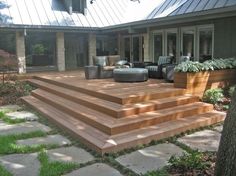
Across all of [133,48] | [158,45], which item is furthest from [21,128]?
[133,48]

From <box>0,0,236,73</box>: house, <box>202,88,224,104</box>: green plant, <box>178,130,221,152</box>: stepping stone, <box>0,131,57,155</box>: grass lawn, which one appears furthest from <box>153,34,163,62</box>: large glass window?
<box>0,131,57,155</box>: grass lawn

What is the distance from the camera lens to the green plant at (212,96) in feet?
25.7

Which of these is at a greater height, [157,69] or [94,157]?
[157,69]

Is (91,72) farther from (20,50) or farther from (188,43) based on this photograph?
(20,50)

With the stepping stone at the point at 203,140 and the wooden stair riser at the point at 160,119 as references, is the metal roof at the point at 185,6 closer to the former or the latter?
the wooden stair riser at the point at 160,119

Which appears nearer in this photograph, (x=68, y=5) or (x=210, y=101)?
(x=210, y=101)

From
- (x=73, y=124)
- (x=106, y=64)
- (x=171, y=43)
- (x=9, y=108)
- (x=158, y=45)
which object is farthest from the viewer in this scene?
(x=158, y=45)

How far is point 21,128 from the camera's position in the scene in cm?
666

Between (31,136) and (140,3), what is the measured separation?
12348 millimetres

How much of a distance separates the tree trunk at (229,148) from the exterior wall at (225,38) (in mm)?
7527

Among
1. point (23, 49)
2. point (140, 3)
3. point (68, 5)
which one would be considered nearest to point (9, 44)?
point (23, 49)

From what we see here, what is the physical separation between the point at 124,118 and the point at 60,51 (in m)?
10.3

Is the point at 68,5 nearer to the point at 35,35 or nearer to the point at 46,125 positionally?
the point at 35,35

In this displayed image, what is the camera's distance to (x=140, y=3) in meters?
16.4
